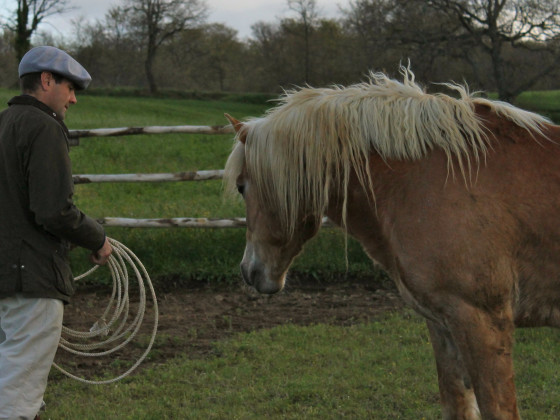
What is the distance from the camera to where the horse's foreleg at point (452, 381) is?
2889mm

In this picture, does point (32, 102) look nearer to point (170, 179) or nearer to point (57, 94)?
point (57, 94)

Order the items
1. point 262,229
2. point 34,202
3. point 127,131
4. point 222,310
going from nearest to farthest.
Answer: point 34,202 < point 262,229 < point 222,310 < point 127,131

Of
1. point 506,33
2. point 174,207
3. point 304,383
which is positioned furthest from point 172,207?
point 506,33

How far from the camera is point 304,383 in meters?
3.98

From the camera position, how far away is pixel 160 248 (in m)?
6.99

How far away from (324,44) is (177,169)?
20705 mm

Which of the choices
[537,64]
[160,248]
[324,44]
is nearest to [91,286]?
[160,248]

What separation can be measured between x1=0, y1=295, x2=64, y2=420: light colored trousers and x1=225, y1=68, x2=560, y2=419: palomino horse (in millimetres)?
1003

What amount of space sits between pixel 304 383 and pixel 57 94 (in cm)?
230

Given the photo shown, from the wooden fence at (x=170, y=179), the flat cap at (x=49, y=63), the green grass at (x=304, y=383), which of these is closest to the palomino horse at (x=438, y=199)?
the flat cap at (x=49, y=63)

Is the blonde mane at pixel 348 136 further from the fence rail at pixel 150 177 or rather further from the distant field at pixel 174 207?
the fence rail at pixel 150 177

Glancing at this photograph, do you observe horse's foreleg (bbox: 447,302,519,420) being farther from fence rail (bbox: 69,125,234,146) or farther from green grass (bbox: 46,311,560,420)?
fence rail (bbox: 69,125,234,146)

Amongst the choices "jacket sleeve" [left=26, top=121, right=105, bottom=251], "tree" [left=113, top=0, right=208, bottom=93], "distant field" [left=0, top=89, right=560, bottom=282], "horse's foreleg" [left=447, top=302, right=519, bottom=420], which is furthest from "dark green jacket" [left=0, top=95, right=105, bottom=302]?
"tree" [left=113, top=0, right=208, bottom=93]

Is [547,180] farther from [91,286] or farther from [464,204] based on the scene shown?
[91,286]
